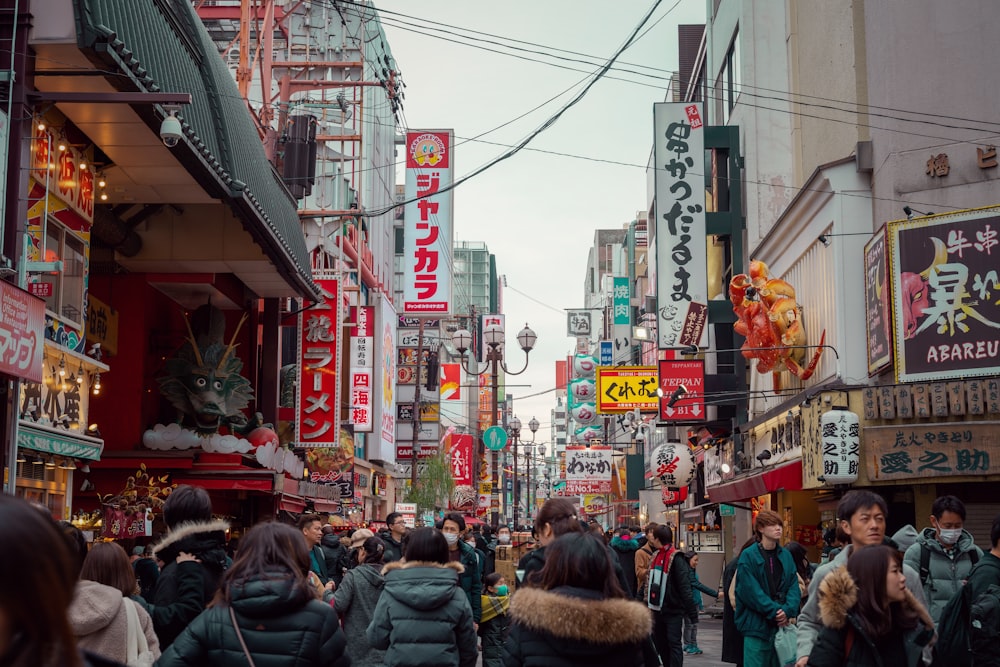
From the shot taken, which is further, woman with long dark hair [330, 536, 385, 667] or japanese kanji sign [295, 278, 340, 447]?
japanese kanji sign [295, 278, 340, 447]

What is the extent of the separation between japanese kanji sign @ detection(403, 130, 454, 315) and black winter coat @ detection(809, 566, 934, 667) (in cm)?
3574

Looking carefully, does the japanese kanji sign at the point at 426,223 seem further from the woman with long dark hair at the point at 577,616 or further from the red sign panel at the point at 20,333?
the woman with long dark hair at the point at 577,616

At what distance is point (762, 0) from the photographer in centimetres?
3058

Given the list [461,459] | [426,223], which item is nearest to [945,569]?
[426,223]

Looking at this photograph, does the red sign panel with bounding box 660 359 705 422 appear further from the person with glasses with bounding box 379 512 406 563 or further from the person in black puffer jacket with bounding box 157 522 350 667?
the person in black puffer jacket with bounding box 157 522 350 667

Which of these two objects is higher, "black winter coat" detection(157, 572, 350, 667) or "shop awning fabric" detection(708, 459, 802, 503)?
"shop awning fabric" detection(708, 459, 802, 503)

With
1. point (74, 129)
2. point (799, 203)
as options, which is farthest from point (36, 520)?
point (799, 203)

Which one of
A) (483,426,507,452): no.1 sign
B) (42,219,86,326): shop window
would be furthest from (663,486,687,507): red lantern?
(42,219,86,326): shop window

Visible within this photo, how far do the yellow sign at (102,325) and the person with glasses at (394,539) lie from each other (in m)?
8.48

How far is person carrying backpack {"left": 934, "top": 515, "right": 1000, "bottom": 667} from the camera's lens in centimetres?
682

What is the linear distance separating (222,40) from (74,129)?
85.5 ft

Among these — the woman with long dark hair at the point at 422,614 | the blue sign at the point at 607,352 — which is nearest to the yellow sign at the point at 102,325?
the woman with long dark hair at the point at 422,614

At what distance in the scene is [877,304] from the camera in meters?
20.2

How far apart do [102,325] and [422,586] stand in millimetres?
A: 13350
